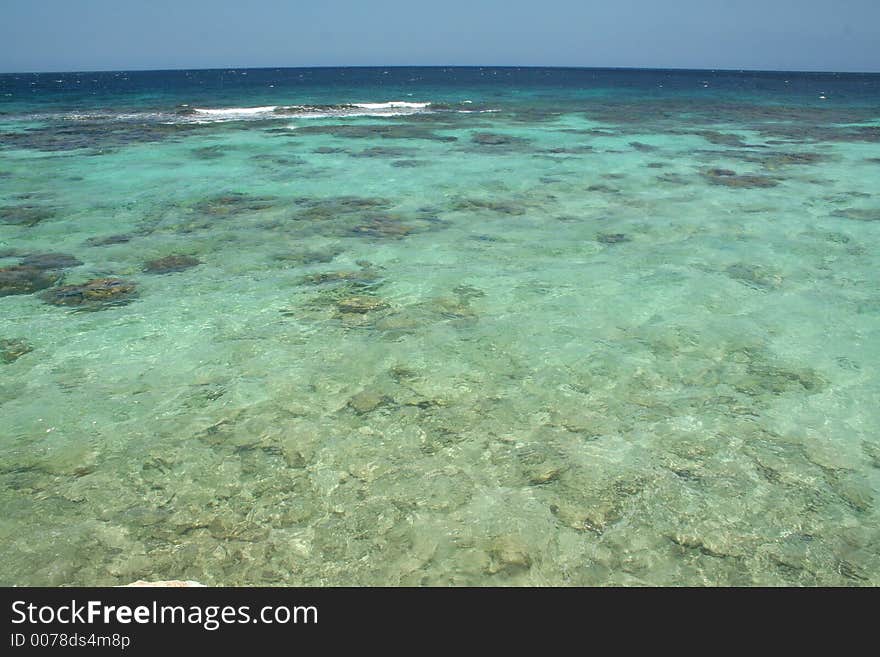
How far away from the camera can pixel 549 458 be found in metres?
4.82

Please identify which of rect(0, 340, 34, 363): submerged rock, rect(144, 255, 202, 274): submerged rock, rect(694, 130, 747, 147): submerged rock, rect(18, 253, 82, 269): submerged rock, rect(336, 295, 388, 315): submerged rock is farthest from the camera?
rect(694, 130, 747, 147): submerged rock

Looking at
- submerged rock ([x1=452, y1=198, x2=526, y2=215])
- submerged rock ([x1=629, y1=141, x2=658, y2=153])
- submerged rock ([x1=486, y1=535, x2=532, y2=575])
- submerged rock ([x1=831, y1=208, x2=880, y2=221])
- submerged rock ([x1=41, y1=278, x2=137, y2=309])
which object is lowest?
submerged rock ([x1=486, y1=535, x2=532, y2=575])

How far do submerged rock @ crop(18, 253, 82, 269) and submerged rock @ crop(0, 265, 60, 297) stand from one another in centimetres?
15

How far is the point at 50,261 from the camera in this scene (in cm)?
927

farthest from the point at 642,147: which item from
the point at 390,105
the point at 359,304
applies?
the point at 390,105

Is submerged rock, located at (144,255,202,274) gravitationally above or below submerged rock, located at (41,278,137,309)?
above

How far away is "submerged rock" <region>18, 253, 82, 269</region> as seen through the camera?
909 centimetres

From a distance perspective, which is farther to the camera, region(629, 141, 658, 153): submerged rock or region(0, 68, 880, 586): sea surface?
region(629, 141, 658, 153): submerged rock

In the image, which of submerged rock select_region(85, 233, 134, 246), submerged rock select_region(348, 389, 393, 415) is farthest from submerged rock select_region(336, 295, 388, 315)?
submerged rock select_region(85, 233, 134, 246)

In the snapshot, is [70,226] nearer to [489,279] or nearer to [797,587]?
[489,279]

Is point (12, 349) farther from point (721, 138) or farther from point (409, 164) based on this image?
point (721, 138)

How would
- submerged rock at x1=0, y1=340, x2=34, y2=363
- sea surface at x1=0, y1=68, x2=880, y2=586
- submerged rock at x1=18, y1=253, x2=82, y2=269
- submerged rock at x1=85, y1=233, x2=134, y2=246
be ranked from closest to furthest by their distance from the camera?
1. sea surface at x1=0, y1=68, x2=880, y2=586
2. submerged rock at x1=0, y1=340, x2=34, y2=363
3. submerged rock at x1=18, y1=253, x2=82, y2=269
4. submerged rock at x1=85, y1=233, x2=134, y2=246

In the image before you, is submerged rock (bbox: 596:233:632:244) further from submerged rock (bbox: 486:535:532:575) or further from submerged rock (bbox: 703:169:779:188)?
submerged rock (bbox: 486:535:532:575)

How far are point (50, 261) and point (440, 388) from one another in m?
7.20
